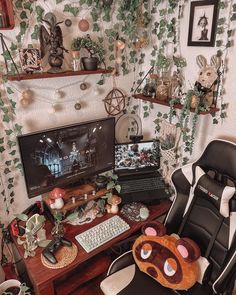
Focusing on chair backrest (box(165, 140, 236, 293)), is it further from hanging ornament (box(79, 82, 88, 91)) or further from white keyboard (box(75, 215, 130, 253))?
hanging ornament (box(79, 82, 88, 91))

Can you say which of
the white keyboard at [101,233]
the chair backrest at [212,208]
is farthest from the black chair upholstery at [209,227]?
the white keyboard at [101,233]

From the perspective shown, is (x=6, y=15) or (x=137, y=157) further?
(x=137, y=157)

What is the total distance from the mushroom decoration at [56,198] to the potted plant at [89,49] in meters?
0.80

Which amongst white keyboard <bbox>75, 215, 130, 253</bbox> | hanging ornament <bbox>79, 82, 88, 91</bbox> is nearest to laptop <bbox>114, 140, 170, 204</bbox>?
white keyboard <bbox>75, 215, 130, 253</bbox>

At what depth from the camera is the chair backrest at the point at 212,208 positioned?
1298 millimetres

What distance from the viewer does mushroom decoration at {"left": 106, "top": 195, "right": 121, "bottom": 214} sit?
1708 mm

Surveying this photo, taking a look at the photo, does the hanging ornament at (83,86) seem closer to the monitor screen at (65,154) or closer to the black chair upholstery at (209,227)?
the monitor screen at (65,154)

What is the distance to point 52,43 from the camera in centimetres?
143

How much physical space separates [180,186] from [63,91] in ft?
3.24

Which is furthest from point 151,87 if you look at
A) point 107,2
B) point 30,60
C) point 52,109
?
point 30,60

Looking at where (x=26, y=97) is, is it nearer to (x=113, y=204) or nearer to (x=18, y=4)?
(x=18, y=4)

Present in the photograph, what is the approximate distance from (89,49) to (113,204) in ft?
3.41

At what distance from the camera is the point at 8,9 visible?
128 centimetres

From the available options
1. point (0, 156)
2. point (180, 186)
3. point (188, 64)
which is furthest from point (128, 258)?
point (188, 64)
